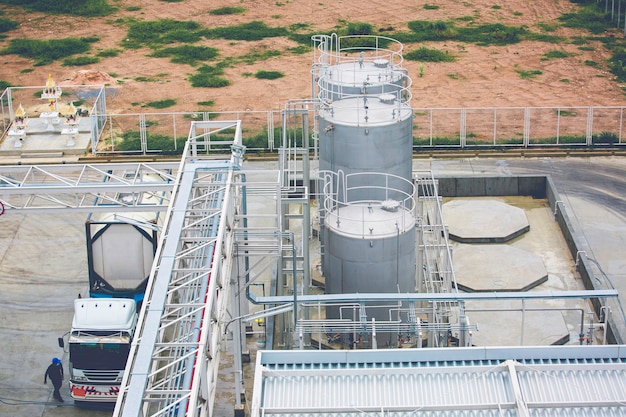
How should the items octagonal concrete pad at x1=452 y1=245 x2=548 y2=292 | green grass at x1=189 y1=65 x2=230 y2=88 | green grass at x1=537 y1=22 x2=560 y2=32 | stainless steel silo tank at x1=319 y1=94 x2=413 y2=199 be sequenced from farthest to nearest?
green grass at x1=537 y1=22 x2=560 y2=32 < green grass at x1=189 y1=65 x2=230 y2=88 < octagonal concrete pad at x1=452 y1=245 x2=548 y2=292 < stainless steel silo tank at x1=319 y1=94 x2=413 y2=199

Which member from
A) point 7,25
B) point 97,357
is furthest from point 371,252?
point 7,25

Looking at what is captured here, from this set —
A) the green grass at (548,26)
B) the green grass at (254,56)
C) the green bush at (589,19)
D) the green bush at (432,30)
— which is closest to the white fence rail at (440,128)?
the green grass at (254,56)

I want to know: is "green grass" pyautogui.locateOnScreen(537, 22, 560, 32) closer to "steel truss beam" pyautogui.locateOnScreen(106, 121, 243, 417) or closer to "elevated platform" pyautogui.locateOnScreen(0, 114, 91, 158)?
"elevated platform" pyautogui.locateOnScreen(0, 114, 91, 158)

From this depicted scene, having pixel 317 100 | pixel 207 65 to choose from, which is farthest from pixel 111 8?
pixel 317 100

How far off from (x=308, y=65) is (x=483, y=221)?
2276 cm

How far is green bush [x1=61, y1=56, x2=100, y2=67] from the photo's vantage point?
60969 mm

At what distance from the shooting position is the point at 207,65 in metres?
60.1

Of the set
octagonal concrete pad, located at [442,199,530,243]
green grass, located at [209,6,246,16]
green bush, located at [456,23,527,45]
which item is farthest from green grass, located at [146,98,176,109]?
green bush, located at [456,23,527,45]

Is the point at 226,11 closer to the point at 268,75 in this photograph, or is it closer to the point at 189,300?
the point at 268,75

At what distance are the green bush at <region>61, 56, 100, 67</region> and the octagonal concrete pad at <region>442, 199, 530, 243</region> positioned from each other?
28.3 m

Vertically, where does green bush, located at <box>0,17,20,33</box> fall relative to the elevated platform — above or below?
above

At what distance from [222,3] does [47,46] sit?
13205 millimetres

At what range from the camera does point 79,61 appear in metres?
61.3

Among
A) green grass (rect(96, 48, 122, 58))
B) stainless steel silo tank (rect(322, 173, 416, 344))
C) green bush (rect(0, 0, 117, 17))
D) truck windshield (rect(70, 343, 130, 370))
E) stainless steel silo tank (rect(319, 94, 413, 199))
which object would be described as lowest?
truck windshield (rect(70, 343, 130, 370))
